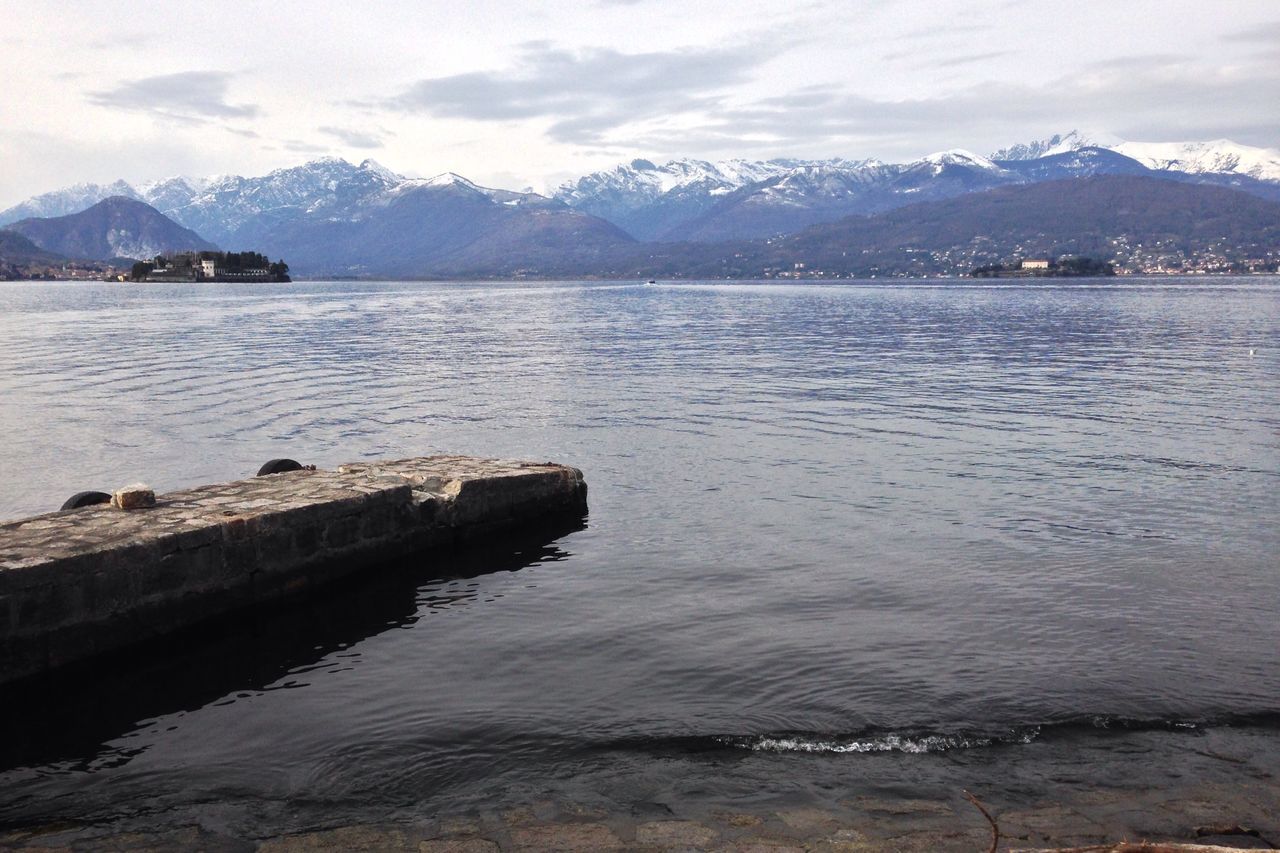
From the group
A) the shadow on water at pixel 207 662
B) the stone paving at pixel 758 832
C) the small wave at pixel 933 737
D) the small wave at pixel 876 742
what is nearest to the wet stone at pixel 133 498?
the shadow on water at pixel 207 662

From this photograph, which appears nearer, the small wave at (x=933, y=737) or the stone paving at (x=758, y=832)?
the stone paving at (x=758, y=832)

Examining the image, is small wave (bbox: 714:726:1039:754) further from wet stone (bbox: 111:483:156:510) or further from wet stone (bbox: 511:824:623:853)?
wet stone (bbox: 111:483:156:510)

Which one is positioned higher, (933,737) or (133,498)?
(133,498)

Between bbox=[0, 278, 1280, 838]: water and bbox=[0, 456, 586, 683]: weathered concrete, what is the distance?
22.3 inches

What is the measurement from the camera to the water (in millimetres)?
10258

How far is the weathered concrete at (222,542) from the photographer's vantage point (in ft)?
40.9

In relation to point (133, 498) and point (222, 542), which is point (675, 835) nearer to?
point (222, 542)

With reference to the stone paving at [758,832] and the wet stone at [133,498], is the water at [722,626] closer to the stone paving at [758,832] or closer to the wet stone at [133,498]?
the stone paving at [758,832]

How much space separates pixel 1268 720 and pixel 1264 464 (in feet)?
54.2

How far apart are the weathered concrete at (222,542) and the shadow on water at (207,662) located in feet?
0.86

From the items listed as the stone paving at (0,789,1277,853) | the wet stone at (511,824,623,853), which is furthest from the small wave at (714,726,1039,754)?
the wet stone at (511,824,623,853)

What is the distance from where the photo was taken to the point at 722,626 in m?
14.3

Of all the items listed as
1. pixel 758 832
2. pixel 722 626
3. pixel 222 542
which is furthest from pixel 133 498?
pixel 758 832

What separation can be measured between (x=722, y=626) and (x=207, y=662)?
23.6 feet
